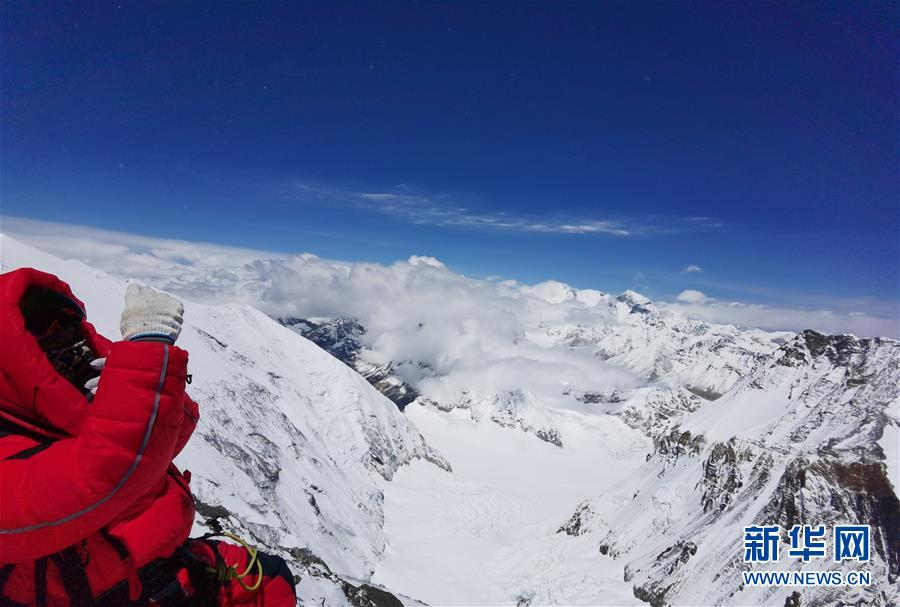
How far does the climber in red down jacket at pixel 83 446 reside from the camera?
297 cm

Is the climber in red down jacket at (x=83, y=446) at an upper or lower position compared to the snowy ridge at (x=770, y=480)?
upper

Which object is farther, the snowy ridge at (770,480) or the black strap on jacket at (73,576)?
the snowy ridge at (770,480)

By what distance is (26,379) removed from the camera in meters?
3.15

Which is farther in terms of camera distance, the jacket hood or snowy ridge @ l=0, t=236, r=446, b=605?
snowy ridge @ l=0, t=236, r=446, b=605

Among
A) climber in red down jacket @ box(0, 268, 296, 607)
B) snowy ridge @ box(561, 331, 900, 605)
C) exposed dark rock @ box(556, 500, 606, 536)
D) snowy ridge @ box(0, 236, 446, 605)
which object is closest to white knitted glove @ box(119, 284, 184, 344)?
climber in red down jacket @ box(0, 268, 296, 607)

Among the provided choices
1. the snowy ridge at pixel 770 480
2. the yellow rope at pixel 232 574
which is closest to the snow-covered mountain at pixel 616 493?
the snowy ridge at pixel 770 480

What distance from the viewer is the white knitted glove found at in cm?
369

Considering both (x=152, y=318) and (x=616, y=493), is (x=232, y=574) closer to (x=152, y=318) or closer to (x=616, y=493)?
(x=152, y=318)

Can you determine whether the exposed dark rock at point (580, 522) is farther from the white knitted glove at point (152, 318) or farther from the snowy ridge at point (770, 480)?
the white knitted glove at point (152, 318)

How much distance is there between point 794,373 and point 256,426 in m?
58.2

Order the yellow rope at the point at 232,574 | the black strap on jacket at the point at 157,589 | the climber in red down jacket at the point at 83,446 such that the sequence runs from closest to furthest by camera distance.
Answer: the climber in red down jacket at the point at 83,446 → the black strap on jacket at the point at 157,589 → the yellow rope at the point at 232,574

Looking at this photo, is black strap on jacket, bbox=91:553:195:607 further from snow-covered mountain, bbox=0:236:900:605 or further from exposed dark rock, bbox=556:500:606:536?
exposed dark rock, bbox=556:500:606:536

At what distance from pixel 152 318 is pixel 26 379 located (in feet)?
3.03

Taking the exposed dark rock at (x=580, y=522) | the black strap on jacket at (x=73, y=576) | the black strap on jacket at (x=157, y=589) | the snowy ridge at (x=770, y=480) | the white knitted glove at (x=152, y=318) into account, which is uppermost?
the white knitted glove at (x=152, y=318)
